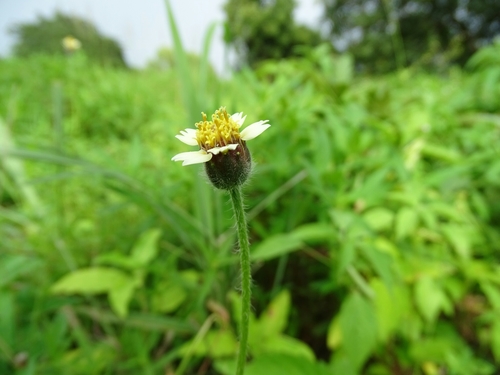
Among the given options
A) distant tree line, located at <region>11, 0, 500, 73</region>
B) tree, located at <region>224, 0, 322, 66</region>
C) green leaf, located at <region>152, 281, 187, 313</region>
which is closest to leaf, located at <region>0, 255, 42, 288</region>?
green leaf, located at <region>152, 281, 187, 313</region>

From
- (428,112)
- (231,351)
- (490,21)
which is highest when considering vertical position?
(490,21)

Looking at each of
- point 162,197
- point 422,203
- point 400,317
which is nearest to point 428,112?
point 422,203

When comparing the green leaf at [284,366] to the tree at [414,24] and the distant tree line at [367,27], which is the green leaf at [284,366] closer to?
the distant tree line at [367,27]

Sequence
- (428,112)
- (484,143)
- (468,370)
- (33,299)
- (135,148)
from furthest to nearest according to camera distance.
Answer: (428,112) < (484,143) < (135,148) < (33,299) < (468,370)

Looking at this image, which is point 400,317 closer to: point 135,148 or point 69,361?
point 69,361

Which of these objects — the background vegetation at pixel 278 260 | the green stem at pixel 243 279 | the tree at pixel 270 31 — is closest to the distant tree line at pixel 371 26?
the tree at pixel 270 31

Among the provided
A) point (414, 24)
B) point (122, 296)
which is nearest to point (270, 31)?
point (414, 24)
